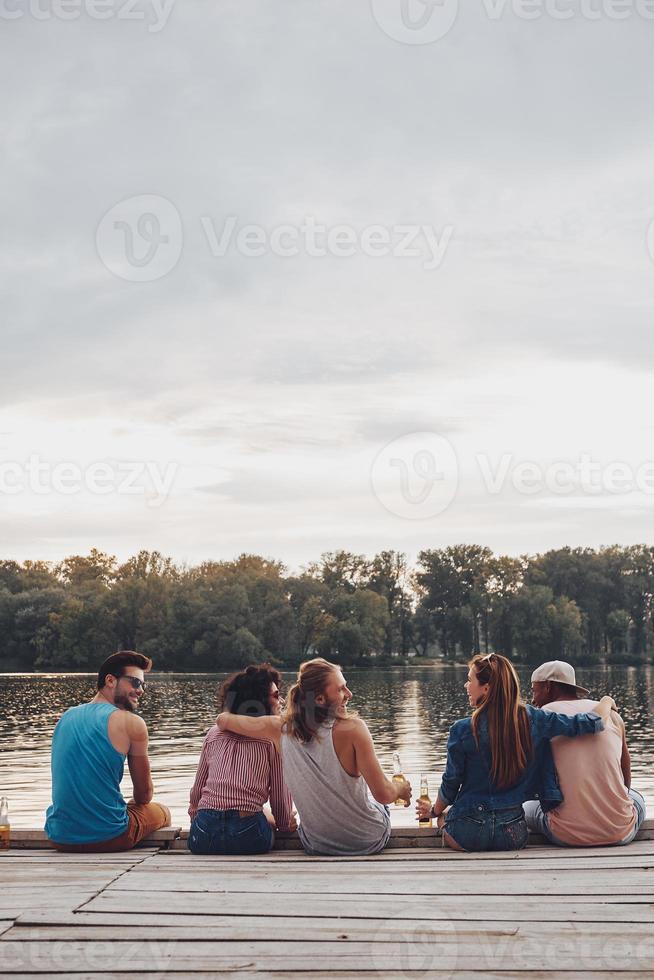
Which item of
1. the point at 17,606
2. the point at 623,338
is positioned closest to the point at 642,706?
the point at 623,338

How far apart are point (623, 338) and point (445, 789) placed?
1671 inches

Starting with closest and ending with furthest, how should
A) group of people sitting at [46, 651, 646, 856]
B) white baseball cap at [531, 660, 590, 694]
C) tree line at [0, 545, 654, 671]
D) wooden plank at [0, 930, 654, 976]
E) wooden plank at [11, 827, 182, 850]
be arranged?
1. wooden plank at [0, 930, 654, 976]
2. group of people sitting at [46, 651, 646, 856]
3. wooden plank at [11, 827, 182, 850]
4. white baseball cap at [531, 660, 590, 694]
5. tree line at [0, 545, 654, 671]

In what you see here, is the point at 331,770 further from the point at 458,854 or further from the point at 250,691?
the point at 458,854

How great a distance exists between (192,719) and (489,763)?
37.3 metres

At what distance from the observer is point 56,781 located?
5.78 meters

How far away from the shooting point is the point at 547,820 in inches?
233

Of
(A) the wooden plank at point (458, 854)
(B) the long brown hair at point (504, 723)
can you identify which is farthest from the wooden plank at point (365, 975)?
(B) the long brown hair at point (504, 723)

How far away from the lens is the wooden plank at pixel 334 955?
362cm

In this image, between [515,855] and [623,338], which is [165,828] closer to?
[515,855]

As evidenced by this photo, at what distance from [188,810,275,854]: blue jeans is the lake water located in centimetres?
1098

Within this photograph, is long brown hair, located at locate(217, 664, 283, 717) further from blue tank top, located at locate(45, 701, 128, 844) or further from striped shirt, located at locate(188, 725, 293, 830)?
blue tank top, located at locate(45, 701, 128, 844)

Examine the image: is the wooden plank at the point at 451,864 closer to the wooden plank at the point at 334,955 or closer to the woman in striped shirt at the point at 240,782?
the woman in striped shirt at the point at 240,782

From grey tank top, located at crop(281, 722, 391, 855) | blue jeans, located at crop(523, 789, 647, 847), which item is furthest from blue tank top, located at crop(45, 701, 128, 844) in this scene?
blue jeans, located at crop(523, 789, 647, 847)

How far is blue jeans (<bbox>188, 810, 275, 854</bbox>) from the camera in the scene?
5766 millimetres
